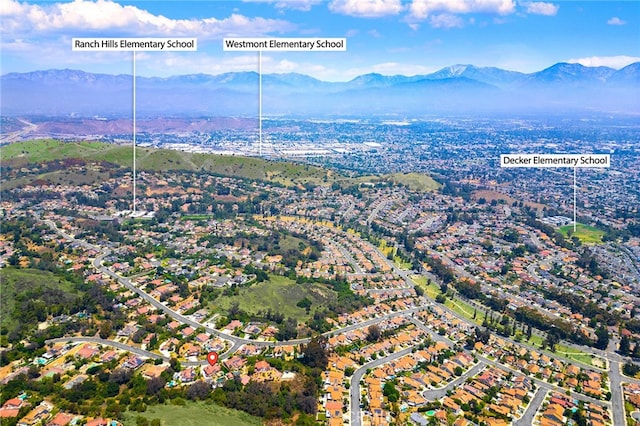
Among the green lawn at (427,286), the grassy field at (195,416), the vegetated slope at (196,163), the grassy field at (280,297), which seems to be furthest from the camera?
the vegetated slope at (196,163)

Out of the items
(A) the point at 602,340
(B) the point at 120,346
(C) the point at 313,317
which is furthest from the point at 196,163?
(A) the point at 602,340

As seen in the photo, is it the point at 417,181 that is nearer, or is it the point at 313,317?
the point at 313,317

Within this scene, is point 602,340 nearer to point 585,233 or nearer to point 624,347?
point 624,347

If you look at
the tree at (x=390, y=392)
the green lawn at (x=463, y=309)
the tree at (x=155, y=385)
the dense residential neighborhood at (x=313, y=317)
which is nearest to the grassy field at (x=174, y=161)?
the dense residential neighborhood at (x=313, y=317)

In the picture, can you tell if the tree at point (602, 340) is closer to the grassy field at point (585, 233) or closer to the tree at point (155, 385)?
the grassy field at point (585, 233)

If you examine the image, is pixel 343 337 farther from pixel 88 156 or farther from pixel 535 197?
pixel 88 156
